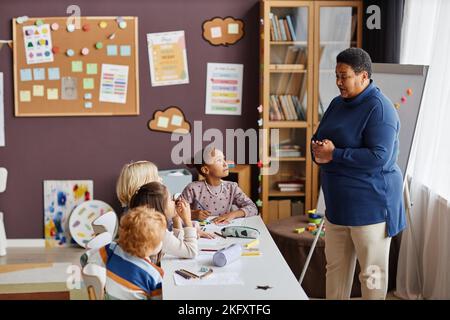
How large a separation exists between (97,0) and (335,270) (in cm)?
296

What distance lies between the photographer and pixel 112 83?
5.16 metres

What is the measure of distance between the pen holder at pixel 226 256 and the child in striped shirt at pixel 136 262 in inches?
9.5

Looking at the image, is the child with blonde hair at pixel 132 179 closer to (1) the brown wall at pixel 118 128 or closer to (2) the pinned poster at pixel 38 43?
(1) the brown wall at pixel 118 128

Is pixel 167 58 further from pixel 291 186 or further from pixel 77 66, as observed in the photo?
pixel 291 186

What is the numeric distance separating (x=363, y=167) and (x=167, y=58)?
2.60 meters

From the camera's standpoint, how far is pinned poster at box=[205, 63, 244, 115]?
5.19 metres

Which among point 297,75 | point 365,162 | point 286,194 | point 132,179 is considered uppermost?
point 297,75

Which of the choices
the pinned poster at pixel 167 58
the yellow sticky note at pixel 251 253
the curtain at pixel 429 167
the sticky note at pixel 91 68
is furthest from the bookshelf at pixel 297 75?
the yellow sticky note at pixel 251 253

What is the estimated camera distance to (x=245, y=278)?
2.43m

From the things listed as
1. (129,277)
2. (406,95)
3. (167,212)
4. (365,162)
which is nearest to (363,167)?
(365,162)

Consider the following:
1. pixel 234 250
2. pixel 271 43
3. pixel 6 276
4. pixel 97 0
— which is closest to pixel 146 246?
pixel 234 250

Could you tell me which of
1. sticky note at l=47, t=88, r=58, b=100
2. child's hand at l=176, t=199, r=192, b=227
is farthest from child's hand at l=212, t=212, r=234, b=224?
sticky note at l=47, t=88, r=58, b=100

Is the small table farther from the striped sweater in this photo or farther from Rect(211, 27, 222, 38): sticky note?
Rect(211, 27, 222, 38): sticky note
